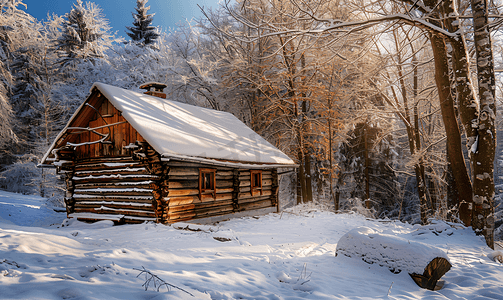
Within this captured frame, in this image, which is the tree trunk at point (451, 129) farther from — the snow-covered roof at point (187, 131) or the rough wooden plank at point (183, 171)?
the rough wooden plank at point (183, 171)

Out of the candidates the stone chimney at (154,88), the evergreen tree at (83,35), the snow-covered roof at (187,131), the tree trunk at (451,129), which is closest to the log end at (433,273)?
the tree trunk at (451,129)

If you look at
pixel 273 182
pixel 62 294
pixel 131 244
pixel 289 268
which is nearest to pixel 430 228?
pixel 289 268

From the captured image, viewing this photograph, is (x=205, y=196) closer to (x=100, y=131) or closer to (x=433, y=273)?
(x=100, y=131)

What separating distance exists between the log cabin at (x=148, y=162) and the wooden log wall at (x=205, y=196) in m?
0.04

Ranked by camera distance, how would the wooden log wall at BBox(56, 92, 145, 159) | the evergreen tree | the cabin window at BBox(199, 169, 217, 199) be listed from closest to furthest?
the wooden log wall at BBox(56, 92, 145, 159), the cabin window at BBox(199, 169, 217, 199), the evergreen tree

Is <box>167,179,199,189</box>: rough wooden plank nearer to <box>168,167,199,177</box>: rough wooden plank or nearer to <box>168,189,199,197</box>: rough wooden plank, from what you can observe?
<box>168,189,199,197</box>: rough wooden plank

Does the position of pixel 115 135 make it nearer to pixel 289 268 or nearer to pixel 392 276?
pixel 289 268

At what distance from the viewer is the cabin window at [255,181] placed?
47.3ft

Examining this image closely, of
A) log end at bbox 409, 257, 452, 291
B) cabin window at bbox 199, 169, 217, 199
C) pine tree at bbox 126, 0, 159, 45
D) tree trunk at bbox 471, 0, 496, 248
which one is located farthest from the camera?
pine tree at bbox 126, 0, 159, 45

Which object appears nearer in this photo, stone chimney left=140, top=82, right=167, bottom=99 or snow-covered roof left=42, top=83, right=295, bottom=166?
snow-covered roof left=42, top=83, right=295, bottom=166

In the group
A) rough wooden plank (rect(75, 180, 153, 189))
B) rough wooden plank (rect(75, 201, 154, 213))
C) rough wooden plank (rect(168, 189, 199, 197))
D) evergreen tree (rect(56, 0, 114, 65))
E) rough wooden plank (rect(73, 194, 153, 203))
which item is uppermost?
evergreen tree (rect(56, 0, 114, 65))

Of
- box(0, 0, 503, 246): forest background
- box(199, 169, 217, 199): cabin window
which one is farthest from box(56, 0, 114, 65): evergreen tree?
box(199, 169, 217, 199): cabin window

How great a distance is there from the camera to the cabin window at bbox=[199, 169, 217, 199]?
11405 millimetres

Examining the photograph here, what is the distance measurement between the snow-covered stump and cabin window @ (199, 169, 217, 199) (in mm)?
6633
